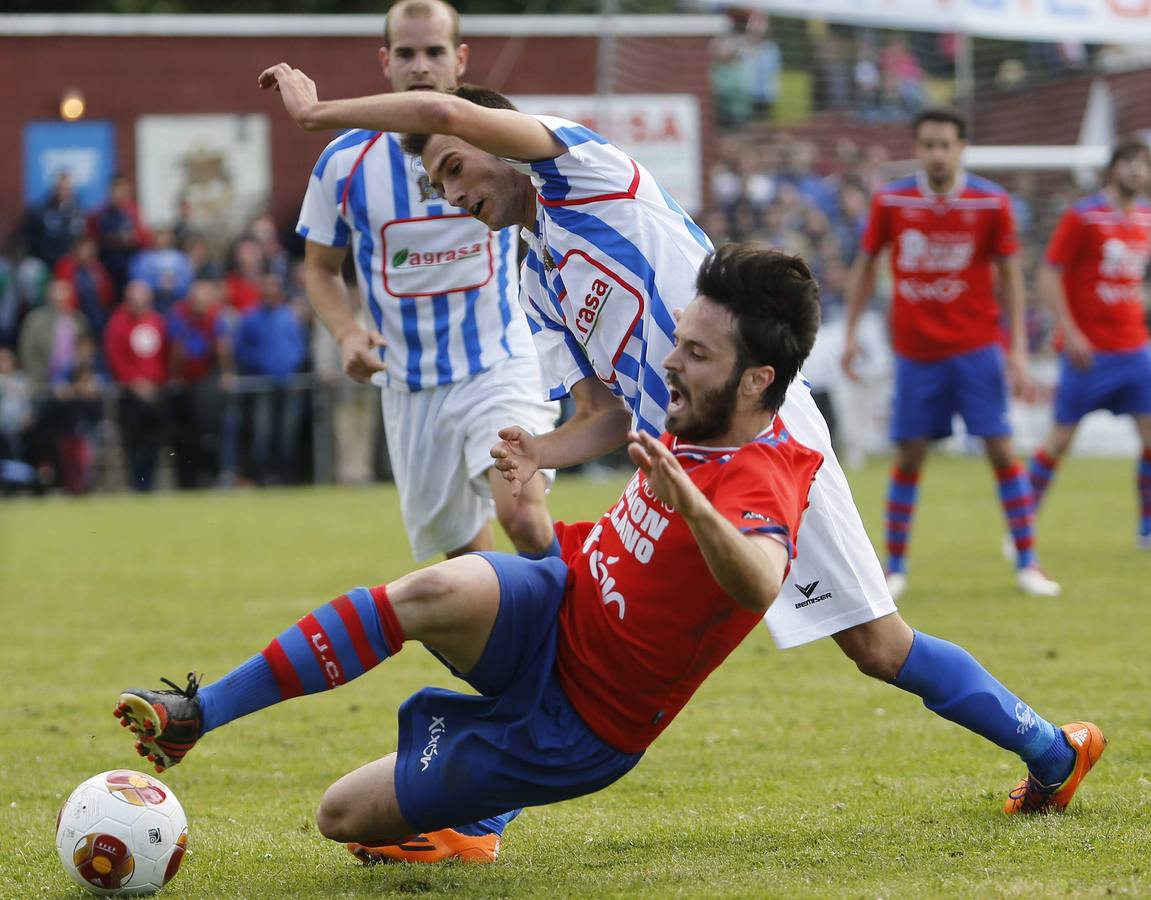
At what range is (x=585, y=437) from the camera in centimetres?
466

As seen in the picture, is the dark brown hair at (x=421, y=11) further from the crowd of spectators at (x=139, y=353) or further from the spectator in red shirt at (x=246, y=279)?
the spectator in red shirt at (x=246, y=279)

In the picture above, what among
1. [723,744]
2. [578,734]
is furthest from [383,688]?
[578,734]

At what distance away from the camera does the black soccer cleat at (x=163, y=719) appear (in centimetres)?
367

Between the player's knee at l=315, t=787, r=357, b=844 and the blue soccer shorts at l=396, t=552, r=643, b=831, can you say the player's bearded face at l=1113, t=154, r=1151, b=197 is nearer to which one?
the blue soccer shorts at l=396, t=552, r=643, b=831

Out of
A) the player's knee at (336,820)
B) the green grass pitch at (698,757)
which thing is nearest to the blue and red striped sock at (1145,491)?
the green grass pitch at (698,757)

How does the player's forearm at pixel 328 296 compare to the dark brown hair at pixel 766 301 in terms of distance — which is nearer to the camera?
the dark brown hair at pixel 766 301

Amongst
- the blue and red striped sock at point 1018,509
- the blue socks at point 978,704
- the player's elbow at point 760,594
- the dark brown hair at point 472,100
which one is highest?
the dark brown hair at point 472,100

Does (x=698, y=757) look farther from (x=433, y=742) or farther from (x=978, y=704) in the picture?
(x=433, y=742)

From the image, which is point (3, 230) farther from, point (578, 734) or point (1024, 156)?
point (578, 734)

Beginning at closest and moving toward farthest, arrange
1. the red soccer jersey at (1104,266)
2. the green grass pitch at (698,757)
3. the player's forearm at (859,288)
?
1. the green grass pitch at (698,757)
2. the player's forearm at (859,288)
3. the red soccer jersey at (1104,266)

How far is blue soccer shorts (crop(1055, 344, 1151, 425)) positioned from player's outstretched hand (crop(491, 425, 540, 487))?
707cm

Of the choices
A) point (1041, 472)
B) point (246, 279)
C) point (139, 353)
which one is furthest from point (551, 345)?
point (246, 279)

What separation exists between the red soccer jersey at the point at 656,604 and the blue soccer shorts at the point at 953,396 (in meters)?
5.42

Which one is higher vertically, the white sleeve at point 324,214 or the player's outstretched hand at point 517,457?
the white sleeve at point 324,214
